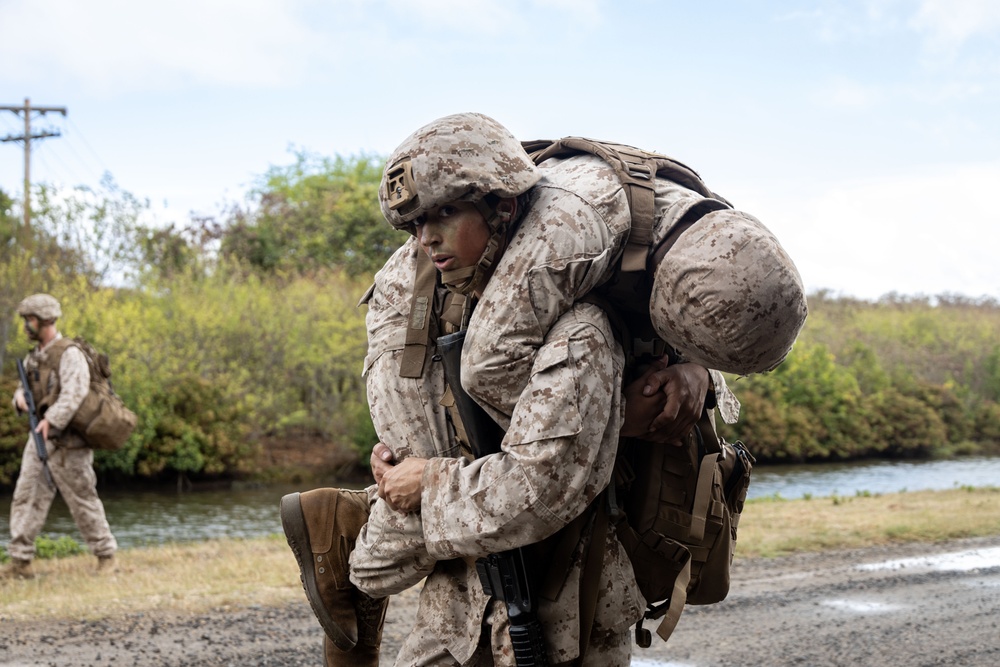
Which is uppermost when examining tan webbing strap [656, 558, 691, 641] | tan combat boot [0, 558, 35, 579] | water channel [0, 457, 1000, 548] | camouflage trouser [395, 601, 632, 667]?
tan webbing strap [656, 558, 691, 641]

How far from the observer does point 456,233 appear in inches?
116

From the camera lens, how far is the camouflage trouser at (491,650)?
319 cm

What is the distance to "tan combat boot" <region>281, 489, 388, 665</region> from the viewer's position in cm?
361

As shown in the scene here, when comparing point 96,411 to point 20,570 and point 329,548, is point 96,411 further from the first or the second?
point 329,548

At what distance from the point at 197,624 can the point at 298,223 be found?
1260 inches

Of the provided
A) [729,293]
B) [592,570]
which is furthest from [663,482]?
[729,293]

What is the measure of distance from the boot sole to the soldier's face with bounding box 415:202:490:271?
117 centimetres

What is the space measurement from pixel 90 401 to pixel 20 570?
1.65 m

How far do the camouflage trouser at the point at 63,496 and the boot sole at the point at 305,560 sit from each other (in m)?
6.48

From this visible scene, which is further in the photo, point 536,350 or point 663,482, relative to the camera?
point 663,482

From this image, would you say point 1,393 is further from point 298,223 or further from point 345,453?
point 298,223

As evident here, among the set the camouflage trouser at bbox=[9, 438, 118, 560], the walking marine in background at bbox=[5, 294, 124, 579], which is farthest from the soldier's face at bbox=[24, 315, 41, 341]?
the camouflage trouser at bbox=[9, 438, 118, 560]

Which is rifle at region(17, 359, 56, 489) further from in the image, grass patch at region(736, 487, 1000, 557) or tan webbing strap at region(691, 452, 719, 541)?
tan webbing strap at region(691, 452, 719, 541)

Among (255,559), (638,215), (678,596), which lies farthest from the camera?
(255,559)
